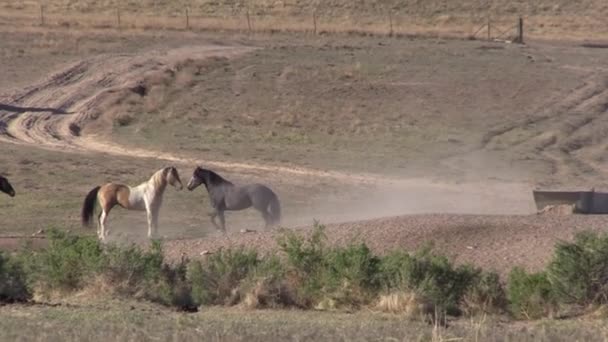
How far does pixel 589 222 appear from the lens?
824 inches

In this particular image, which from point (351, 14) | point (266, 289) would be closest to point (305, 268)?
point (266, 289)

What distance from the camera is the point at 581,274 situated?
16.6 m

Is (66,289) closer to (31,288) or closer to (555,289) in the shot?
(31,288)

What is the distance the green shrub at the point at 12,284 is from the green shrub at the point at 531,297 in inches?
203

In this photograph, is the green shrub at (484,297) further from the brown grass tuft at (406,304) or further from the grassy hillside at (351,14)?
the grassy hillside at (351,14)

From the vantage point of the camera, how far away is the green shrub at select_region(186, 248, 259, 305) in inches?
668

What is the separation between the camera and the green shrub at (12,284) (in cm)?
1611

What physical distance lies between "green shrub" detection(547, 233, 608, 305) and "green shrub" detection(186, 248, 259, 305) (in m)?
3.30

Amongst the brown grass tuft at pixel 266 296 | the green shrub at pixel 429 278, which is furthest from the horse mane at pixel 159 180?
the green shrub at pixel 429 278

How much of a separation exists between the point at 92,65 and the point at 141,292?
3591 centimetres

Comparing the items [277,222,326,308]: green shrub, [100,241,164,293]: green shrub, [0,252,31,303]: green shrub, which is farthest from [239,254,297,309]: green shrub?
[0,252,31,303]: green shrub

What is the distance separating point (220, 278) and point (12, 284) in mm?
2285

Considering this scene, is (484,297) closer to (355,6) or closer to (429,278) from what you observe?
(429,278)

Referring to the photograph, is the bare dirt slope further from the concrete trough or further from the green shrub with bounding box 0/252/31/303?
the green shrub with bounding box 0/252/31/303
